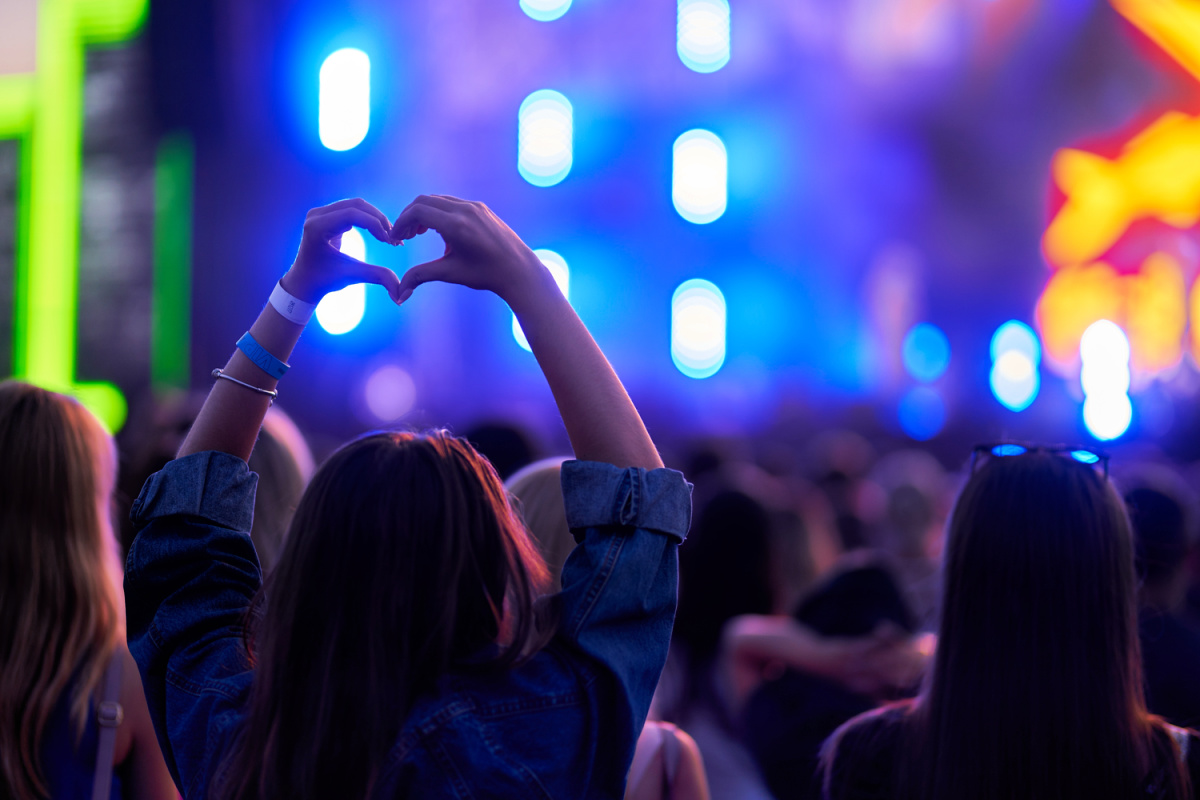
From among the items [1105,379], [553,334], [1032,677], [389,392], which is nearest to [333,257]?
[553,334]

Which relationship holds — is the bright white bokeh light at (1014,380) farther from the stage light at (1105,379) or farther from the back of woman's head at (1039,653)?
the back of woman's head at (1039,653)

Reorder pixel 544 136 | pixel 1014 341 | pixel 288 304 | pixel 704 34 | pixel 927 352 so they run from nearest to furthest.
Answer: pixel 288 304, pixel 544 136, pixel 704 34, pixel 1014 341, pixel 927 352

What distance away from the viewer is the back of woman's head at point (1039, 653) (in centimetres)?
152

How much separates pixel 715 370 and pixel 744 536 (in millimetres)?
14553

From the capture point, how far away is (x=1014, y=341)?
19.1 metres

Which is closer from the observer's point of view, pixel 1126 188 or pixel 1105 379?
pixel 1105 379

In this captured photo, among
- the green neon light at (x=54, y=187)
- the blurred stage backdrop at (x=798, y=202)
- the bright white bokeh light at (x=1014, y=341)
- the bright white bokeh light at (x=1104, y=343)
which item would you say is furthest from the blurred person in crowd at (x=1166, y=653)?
the bright white bokeh light at (x=1014, y=341)

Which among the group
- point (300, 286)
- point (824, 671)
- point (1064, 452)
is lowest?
point (824, 671)

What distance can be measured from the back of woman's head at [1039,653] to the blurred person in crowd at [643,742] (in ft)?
1.46

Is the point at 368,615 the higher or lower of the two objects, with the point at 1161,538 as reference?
higher

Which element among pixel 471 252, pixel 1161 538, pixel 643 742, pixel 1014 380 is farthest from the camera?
pixel 1014 380

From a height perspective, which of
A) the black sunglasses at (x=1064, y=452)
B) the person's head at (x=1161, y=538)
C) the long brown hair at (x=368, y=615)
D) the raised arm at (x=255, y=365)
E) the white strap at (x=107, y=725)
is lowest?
the white strap at (x=107, y=725)

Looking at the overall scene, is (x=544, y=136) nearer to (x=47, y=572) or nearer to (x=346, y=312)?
(x=346, y=312)

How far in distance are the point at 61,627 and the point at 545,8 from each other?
52.3 ft
